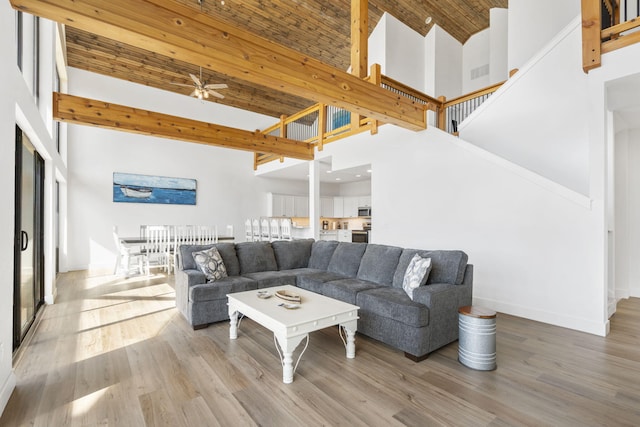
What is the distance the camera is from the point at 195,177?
820 centimetres

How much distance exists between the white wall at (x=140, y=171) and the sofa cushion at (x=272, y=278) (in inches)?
179

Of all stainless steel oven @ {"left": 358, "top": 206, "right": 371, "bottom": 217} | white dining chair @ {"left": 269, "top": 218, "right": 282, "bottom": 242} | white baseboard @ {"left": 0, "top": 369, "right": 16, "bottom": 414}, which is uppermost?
stainless steel oven @ {"left": 358, "top": 206, "right": 371, "bottom": 217}

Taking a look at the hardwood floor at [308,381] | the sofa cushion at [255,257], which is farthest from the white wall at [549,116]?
the sofa cushion at [255,257]

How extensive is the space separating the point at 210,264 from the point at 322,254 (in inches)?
61.5

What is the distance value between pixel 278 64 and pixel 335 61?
18.5 feet

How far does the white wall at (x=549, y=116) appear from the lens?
3.78m

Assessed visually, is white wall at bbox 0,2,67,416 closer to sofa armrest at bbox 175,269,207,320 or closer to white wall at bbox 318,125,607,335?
sofa armrest at bbox 175,269,207,320

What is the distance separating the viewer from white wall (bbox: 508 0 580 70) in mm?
5152

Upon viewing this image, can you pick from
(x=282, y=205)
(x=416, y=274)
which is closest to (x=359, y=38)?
(x=416, y=274)

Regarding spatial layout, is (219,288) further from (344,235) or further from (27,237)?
(344,235)

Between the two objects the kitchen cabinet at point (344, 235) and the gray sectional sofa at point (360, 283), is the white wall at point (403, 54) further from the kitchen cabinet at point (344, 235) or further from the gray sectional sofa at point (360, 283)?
the gray sectional sofa at point (360, 283)

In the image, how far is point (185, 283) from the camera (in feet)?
11.3

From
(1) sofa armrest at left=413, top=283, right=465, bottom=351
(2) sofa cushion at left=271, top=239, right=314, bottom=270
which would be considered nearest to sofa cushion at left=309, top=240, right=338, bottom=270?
(2) sofa cushion at left=271, top=239, right=314, bottom=270

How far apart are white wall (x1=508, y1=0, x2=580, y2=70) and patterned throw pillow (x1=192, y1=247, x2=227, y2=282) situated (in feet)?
19.9
